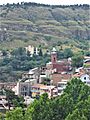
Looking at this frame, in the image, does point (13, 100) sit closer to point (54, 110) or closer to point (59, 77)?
point (54, 110)

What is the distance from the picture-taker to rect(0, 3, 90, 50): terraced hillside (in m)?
92.3

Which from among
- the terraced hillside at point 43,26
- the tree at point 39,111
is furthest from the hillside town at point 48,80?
the terraced hillside at point 43,26

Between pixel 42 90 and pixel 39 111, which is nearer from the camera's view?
pixel 39 111

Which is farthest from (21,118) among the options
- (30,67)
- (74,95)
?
(30,67)

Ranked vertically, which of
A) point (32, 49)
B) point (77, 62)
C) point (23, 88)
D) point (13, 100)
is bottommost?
point (32, 49)

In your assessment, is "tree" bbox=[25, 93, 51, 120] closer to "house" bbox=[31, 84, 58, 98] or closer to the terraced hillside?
"house" bbox=[31, 84, 58, 98]

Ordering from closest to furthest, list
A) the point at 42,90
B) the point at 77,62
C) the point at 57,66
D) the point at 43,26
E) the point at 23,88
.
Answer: the point at 42,90 → the point at 23,88 → the point at 57,66 → the point at 77,62 → the point at 43,26

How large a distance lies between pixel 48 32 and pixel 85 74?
49741 millimetres

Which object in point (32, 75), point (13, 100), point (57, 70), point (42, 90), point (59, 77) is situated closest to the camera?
point (13, 100)

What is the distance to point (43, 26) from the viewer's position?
104312mm

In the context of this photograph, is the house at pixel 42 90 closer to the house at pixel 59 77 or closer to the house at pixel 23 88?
the house at pixel 23 88

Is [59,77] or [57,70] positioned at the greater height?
[59,77]

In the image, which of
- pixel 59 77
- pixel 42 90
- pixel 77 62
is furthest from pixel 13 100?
pixel 77 62

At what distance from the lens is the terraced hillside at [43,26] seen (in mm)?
92312
